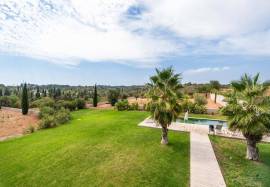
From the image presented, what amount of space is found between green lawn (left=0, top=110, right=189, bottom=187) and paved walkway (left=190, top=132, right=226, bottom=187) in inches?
13.9

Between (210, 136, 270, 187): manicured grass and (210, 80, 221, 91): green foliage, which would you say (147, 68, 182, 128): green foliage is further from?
(210, 80, 221, 91): green foliage

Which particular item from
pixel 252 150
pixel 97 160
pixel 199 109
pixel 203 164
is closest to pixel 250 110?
pixel 252 150

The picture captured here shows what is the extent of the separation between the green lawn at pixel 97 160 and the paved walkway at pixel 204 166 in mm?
352

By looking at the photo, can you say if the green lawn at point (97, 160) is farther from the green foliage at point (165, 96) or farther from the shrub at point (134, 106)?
the shrub at point (134, 106)

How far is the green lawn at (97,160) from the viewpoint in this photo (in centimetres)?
782

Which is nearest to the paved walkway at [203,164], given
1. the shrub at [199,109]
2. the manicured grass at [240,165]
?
the manicured grass at [240,165]

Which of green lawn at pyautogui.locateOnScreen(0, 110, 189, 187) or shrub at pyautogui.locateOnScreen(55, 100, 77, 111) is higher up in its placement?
shrub at pyautogui.locateOnScreen(55, 100, 77, 111)

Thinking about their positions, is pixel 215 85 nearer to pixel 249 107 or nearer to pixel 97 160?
pixel 249 107

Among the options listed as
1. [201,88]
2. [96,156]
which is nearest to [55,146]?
[96,156]

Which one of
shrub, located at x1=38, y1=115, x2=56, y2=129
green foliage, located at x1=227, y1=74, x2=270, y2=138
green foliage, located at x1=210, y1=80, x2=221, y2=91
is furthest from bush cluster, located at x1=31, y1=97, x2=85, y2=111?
green foliage, located at x1=210, y1=80, x2=221, y2=91

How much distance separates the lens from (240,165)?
30.0ft

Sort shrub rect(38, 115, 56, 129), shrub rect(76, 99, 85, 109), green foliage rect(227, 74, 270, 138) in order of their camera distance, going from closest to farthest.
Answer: green foliage rect(227, 74, 270, 138) → shrub rect(38, 115, 56, 129) → shrub rect(76, 99, 85, 109)

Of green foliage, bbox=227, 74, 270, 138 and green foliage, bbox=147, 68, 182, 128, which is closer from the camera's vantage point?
green foliage, bbox=227, 74, 270, 138

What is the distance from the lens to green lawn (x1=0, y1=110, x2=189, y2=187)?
7816mm
